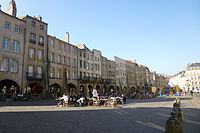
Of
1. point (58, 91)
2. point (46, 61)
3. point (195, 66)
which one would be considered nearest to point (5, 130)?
point (46, 61)

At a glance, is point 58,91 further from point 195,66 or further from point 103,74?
point 195,66

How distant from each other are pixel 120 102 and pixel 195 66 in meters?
89.4

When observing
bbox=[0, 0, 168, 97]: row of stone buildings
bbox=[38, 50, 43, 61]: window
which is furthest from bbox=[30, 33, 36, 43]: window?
bbox=[38, 50, 43, 61]: window

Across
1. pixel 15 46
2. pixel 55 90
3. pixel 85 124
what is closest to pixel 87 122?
pixel 85 124

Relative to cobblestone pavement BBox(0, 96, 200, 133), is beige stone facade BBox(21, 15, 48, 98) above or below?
above

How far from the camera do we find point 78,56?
1529 inches

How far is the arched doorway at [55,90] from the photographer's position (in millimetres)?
31847

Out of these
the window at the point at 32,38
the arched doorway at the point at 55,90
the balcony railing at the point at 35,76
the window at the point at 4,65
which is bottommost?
the arched doorway at the point at 55,90

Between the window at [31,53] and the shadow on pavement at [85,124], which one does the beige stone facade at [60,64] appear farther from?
the shadow on pavement at [85,124]

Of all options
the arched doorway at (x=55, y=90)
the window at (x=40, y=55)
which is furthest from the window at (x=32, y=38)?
the arched doorway at (x=55, y=90)

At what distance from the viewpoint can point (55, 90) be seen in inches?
1284

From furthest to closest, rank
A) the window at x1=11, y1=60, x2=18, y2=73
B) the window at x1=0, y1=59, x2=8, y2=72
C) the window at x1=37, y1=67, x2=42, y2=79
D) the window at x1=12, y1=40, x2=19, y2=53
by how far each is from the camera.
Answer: the window at x1=37, y1=67, x2=42, y2=79, the window at x1=12, y1=40, x2=19, y2=53, the window at x1=11, y1=60, x2=18, y2=73, the window at x1=0, y1=59, x2=8, y2=72

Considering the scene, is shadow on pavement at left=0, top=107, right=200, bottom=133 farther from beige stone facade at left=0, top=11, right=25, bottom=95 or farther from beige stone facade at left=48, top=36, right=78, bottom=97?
beige stone facade at left=48, top=36, right=78, bottom=97

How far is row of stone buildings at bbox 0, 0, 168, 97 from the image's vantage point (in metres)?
24.4
